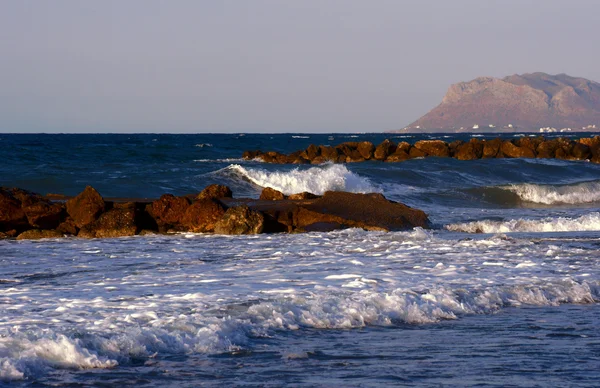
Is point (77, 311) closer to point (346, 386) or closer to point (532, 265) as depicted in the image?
point (346, 386)

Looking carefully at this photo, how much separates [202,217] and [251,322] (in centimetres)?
695

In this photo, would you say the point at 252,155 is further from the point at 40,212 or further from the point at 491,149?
the point at 40,212

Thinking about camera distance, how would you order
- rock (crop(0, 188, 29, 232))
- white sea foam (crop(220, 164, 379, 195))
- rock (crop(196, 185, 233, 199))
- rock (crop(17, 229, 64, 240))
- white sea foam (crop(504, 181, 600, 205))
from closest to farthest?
rock (crop(17, 229, 64, 240)) → rock (crop(0, 188, 29, 232)) → rock (crop(196, 185, 233, 199)) → white sea foam (crop(220, 164, 379, 195)) → white sea foam (crop(504, 181, 600, 205))

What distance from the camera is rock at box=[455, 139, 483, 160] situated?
3865cm

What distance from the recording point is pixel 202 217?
1344cm

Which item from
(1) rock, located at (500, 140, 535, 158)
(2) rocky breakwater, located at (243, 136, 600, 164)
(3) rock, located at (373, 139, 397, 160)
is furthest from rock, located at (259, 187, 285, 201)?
(1) rock, located at (500, 140, 535, 158)

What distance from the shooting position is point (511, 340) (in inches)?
243

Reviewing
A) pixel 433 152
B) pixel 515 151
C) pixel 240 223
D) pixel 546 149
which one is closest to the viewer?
pixel 240 223

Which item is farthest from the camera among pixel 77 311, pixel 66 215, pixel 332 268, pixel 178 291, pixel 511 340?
pixel 66 215

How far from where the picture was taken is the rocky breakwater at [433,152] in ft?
126

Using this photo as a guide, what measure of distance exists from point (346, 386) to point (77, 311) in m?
2.81

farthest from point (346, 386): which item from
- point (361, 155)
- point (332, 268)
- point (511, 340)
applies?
point (361, 155)

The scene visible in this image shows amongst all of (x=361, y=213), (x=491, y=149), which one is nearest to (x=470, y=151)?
(x=491, y=149)

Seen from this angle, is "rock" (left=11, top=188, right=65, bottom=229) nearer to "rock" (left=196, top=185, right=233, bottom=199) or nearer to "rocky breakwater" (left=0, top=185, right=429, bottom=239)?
"rocky breakwater" (left=0, top=185, right=429, bottom=239)
